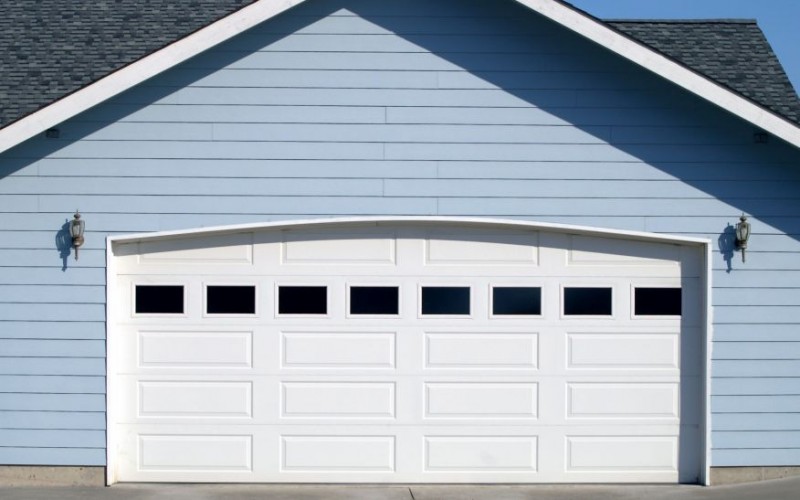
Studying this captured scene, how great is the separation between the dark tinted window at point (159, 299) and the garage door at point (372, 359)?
0.5 inches

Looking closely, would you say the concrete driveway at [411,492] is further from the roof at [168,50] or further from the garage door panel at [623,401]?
the roof at [168,50]

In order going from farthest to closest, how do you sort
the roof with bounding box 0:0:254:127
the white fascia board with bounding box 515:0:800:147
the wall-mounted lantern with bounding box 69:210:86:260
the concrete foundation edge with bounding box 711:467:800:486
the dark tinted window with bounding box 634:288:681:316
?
the roof with bounding box 0:0:254:127, the dark tinted window with bounding box 634:288:681:316, the concrete foundation edge with bounding box 711:467:800:486, the wall-mounted lantern with bounding box 69:210:86:260, the white fascia board with bounding box 515:0:800:147

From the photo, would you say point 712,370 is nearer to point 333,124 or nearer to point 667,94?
point 667,94

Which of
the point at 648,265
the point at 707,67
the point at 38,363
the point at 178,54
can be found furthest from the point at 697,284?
the point at 38,363

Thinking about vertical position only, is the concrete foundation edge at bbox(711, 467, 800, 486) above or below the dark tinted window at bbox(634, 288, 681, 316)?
below

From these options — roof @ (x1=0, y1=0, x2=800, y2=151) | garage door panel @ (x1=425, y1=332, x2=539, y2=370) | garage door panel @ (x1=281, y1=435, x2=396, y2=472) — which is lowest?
garage door panel @ (x1=281, y1=435, x2=396, y2=472)

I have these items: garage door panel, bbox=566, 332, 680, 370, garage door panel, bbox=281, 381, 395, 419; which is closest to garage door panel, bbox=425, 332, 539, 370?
garage door panel, bbox=566, 332, 680, 370

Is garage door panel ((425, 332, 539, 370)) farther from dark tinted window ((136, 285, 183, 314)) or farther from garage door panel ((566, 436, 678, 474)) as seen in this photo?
dark tinted window ((136, 285, 183, 314))

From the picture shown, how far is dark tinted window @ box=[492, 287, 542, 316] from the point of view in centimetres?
1099

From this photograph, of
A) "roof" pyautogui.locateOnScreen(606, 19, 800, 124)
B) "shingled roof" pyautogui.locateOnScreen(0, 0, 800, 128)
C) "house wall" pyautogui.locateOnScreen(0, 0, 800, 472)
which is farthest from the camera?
"shingled roof" pyautogui.locateOnScreen(0, 0, 800, 128)

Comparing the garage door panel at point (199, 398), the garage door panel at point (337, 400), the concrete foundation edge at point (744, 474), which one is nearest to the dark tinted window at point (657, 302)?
the concrete foundation edge at point (744, 474)

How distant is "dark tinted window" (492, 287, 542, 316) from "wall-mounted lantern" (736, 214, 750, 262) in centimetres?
184

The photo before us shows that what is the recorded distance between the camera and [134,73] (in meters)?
10.4

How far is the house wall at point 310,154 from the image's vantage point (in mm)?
10797
